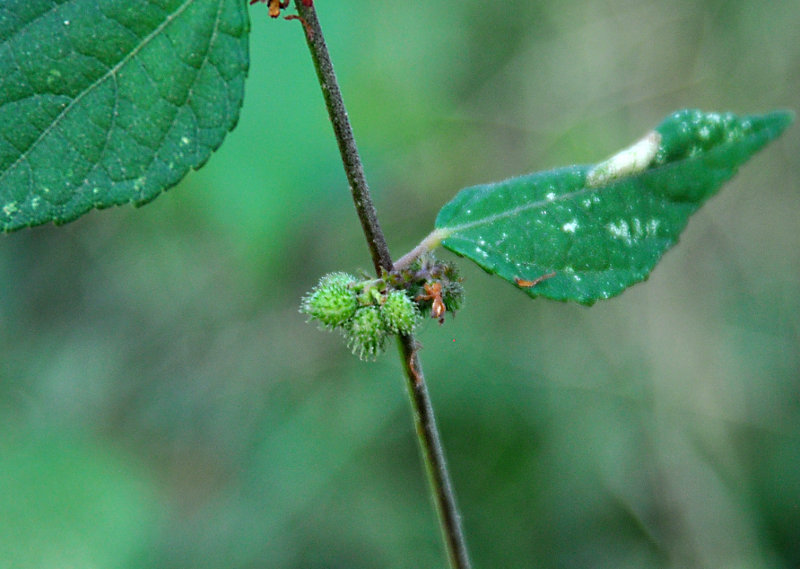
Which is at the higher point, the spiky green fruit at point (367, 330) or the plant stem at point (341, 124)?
the plant stem at point (341, 124)

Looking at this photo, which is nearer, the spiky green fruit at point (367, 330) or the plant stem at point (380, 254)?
the plant stem at point (380, 254)

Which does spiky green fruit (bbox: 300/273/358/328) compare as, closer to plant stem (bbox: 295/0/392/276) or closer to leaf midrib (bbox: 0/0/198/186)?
plant stem (bbox: 295/0/392/276)

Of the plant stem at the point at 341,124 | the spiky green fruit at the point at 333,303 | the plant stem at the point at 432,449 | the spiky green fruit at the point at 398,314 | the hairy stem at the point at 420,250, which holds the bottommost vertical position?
the plant stem at the point at 432,449

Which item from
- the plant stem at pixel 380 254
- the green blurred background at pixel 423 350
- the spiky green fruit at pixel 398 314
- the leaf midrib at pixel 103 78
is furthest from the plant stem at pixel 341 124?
the green blurred background at pixel 423 350

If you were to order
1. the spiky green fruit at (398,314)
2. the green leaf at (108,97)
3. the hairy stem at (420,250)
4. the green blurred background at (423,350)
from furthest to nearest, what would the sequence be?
the green blurred background at (423,350)
the hairy stem at (420,250)
the spiky green fruit at (398,314)
the green leaf at (108,97)

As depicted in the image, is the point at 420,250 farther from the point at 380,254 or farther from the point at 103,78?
the point at 103,78

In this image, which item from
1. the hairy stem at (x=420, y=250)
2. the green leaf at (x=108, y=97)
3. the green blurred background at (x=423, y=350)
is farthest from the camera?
the green blurred background at (x=423, y=350)

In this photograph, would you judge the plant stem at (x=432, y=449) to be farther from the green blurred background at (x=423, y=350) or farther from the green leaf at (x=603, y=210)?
the green blurred background at (x=423, y=350)

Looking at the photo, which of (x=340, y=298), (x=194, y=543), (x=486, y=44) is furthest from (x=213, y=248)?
(x=340, y=298)

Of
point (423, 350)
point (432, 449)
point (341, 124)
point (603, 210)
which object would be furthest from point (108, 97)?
point (423, 350)
